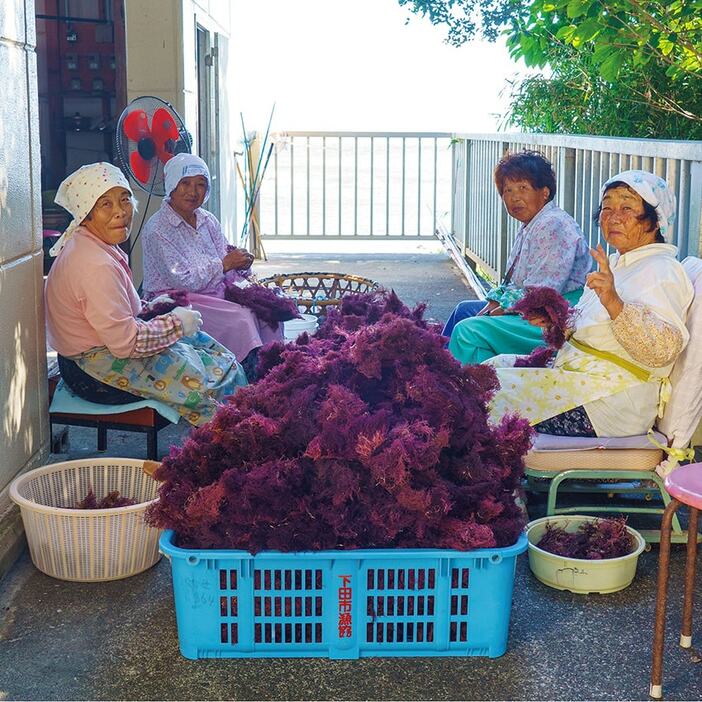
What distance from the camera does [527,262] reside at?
4844 mm

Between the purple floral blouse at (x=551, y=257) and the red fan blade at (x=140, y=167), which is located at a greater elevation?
the red fan blade at (x=140, y=167)

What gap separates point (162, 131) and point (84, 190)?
217 centimetres

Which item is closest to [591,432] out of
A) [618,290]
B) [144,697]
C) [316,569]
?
[618,290]

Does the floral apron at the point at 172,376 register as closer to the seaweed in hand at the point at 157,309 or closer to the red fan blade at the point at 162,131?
the seaweed in hand at the point at 157,309

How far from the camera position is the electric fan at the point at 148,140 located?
19.7 ft

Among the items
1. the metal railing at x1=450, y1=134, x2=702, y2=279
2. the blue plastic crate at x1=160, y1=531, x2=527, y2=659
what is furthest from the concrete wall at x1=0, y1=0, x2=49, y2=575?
the metal railing at x1=450, y1=134, x2=702, y2=279

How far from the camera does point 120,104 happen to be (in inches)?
301

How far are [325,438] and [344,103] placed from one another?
2879 centimetres

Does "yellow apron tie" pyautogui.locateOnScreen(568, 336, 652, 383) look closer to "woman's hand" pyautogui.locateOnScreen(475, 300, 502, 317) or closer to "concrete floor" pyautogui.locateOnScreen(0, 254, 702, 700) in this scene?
"concrete floor" pyautogui.locateOnScreen(0, 254, 702, 700)

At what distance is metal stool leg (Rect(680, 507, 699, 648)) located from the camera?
2.60m

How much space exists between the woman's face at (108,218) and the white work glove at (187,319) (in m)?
0.37

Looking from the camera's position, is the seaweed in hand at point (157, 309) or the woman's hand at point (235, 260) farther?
the woman's hand at point (235, 260)

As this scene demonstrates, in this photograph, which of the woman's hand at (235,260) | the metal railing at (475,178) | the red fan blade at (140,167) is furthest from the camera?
the red fan blade at (140,167)

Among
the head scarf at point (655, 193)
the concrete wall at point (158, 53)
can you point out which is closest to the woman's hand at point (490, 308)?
the head scarf at point (655, 193)
